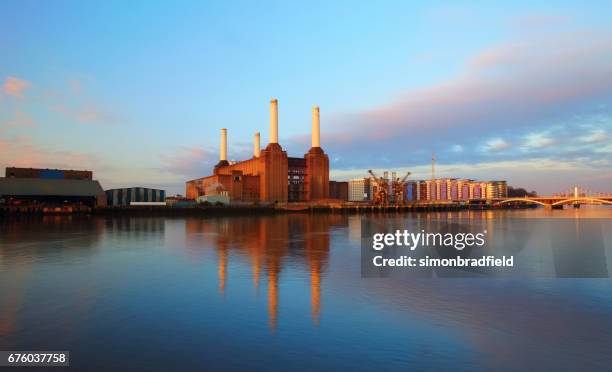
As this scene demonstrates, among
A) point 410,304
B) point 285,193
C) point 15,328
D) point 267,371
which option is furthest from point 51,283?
point 285,193

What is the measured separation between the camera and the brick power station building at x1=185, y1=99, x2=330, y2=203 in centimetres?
13400

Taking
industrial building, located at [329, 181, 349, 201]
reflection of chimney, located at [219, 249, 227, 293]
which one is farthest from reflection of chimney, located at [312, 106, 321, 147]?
reflection of chimney, located at [219, 249, 227, 293]

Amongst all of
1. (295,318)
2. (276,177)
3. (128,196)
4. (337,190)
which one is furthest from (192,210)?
(295,318)

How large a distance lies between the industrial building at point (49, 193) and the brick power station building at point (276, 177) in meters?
38.6

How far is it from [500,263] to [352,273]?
30.1 feet

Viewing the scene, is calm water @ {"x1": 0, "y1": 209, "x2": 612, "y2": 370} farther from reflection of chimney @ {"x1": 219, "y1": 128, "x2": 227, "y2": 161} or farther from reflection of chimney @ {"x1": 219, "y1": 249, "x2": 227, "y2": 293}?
reflection of chimney @ {"x1": 219, "y1": 128, "x2": 227, "y2": 161}

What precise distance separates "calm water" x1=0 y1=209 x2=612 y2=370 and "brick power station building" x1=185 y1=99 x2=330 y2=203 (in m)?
113

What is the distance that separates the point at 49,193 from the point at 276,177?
204 feet

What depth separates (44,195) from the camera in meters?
95.8

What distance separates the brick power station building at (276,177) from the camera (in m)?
134

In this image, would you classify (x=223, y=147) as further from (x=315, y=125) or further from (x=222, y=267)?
(x=222, y=267)

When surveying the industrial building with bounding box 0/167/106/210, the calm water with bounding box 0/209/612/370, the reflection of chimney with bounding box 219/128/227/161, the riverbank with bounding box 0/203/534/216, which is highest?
the reflection of chimney with bounding box 219/128/227/161

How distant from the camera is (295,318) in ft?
39.8

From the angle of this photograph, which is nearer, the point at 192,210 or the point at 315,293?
the point at 315,293
